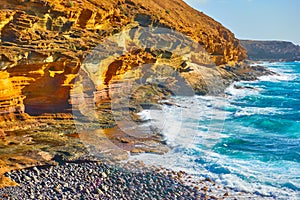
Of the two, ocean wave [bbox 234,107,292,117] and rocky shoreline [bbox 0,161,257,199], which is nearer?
rocky shoreline [bbox 0,161,257,199]

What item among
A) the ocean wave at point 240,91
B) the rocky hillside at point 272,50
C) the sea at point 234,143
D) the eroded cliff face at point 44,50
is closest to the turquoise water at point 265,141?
the sea at point 234,143

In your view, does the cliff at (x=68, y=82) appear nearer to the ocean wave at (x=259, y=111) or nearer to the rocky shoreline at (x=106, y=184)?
the rocky shoreline at (x=106, y=184)

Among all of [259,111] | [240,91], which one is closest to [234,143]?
[259,111]

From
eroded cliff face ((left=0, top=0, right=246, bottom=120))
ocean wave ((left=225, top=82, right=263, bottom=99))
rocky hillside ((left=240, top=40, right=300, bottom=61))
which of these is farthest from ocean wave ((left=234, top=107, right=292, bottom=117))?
rocky hillside ((left=240, top=40, right=300, bottom=61))

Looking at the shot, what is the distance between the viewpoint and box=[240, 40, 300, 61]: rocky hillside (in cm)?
10521

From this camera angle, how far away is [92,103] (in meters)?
18.4

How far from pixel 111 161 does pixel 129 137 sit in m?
3.36

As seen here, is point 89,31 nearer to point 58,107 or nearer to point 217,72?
point 58,107

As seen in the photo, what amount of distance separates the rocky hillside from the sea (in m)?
79.5

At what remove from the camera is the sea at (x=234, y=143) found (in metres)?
13.2

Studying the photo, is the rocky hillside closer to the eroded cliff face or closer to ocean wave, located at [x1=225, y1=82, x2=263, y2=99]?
ocean wave, located at [x1=225, y1=82, x2=263, y2=99]

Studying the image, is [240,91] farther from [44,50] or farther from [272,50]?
[272,50]

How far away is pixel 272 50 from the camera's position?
110 metres

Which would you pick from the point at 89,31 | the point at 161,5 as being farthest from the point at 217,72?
the point at 89,31
